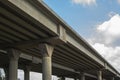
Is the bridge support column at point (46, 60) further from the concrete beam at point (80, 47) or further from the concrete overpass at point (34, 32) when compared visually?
the concrete beam at point (80, 47)

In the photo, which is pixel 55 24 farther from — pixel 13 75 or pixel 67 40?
pixel 13 75

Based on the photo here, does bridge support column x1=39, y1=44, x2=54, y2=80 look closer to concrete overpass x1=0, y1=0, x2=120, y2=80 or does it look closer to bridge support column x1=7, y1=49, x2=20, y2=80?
concrete overpass x1=0, y1=0, x2=120, y2=80

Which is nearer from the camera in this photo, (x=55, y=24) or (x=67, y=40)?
(x=55, y=24)

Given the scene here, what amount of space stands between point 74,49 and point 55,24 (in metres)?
10.9

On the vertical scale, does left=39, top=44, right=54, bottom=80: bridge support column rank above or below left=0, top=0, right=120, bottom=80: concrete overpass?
below

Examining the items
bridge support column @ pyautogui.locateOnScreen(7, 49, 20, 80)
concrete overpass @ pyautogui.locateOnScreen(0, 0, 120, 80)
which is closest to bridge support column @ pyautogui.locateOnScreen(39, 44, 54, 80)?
concrete overpass @ pyautogui.locateOnScreen(0, 0, 120, 80)

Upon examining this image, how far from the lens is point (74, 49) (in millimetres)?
41156

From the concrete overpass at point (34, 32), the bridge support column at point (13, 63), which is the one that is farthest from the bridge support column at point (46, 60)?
the bridge support column at point (13, 63)

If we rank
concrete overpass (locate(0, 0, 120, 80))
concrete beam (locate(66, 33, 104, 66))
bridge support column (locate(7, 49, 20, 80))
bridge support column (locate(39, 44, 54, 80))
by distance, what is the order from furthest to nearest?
concrete beam (locate(66, 33, 104, 66)) < bridge support column (locate(7, 49, 20, 80)) < bridge support column (locate(39, 44, 54, 80)) < concrete overpass (locate(0, 0, 120, 80))

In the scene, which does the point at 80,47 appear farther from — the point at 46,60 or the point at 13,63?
the point at 46,60

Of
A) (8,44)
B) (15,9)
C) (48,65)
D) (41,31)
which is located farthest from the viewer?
(8,44)

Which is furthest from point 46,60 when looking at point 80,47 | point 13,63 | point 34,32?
point 80,47

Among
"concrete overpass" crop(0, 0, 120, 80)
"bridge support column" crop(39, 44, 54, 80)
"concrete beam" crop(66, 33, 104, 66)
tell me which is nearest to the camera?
"concrete overpass" crop(0, 0, 120, 80)

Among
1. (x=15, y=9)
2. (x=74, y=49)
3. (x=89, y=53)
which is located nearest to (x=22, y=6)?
(x=15, y=9)
